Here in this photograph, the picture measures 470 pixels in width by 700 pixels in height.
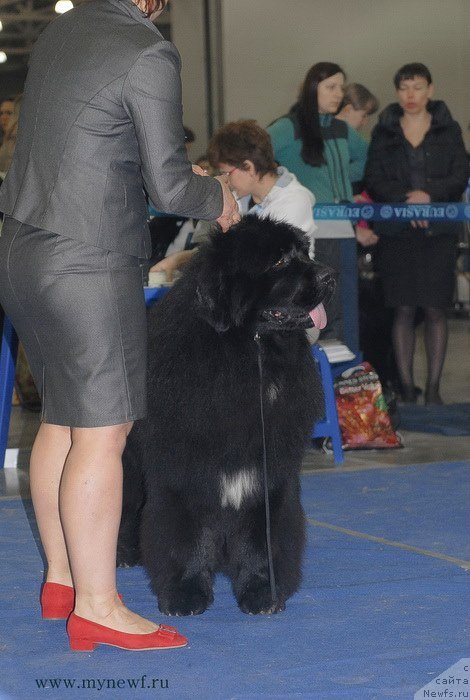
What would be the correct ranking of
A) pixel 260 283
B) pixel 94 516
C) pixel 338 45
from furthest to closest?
pixel 338 45, pixel 260 283, pixel 94 516

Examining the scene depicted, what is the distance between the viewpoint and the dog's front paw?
2789 mm

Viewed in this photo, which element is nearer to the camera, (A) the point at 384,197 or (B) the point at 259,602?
(B) the point at 259,602

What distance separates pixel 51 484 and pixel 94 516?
0.24m

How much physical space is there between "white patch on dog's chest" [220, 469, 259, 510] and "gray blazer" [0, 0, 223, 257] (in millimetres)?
681

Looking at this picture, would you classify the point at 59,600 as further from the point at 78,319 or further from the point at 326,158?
the point at 326,158

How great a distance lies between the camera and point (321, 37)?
11.8 meters

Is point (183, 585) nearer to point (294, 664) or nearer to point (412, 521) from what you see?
point (294, 664)

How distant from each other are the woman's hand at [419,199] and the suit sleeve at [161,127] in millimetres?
4111

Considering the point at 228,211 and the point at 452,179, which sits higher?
the point at 452,179

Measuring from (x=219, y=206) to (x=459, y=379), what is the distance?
5311 mm

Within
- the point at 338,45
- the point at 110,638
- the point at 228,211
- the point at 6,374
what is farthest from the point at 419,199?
the point at 338,45

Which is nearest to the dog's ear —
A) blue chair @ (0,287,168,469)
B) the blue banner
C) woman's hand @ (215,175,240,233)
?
woman's hand @ (215,175,240,233)

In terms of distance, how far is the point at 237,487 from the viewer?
2795mm

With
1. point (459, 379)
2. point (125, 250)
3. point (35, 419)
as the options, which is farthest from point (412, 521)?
point (459, 379)
